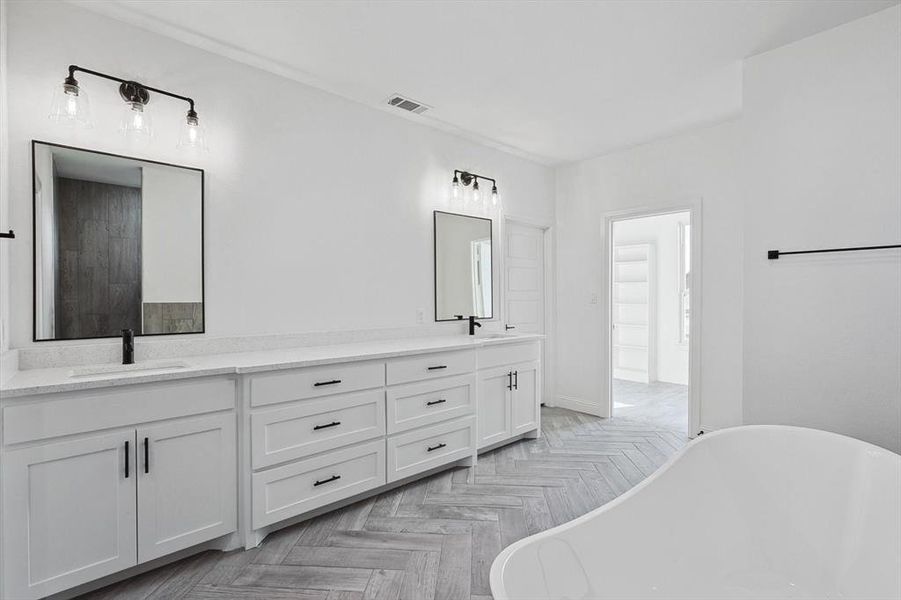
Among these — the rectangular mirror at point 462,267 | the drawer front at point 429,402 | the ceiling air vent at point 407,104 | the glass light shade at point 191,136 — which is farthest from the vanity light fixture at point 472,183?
the glass light shade at point 191,136

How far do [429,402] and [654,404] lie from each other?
3285mm

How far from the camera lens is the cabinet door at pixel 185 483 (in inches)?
76.7

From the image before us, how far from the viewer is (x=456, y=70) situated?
2873mm

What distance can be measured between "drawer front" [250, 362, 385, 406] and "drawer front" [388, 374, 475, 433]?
192 millimetres

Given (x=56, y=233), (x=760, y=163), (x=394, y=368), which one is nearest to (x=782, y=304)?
(x=760, y=163)

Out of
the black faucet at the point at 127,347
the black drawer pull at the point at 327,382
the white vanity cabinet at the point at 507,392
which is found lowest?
the white vanity cabinet at the point at 507,392

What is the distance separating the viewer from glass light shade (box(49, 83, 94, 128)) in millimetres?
2076

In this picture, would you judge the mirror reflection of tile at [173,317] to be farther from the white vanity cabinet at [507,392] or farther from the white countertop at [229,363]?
the white vanity cabinet at [507,392]

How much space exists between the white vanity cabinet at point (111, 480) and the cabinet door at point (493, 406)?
1.75m

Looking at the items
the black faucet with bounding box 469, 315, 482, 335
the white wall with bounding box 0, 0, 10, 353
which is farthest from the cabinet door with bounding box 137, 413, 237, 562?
the black faucet with bounding box 469, 315, 482, 335

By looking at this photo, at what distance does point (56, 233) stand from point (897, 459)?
3.65 meters

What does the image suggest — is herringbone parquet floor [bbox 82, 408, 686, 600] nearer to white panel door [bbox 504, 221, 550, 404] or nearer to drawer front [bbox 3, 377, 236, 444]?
drawer front [bbox 3, 377, 236, 444]

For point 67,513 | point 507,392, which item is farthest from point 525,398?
point 67,513

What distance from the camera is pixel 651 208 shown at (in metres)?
4.21
